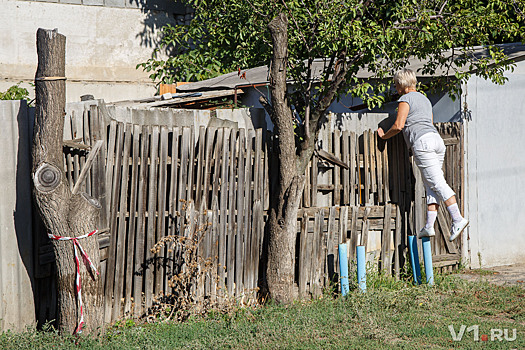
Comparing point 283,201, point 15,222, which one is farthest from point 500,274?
point 15,222

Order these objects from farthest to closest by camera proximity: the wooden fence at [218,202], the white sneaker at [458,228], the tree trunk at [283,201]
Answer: the white sneaker at [458,228] < the tree trunk at [283,201] < the wooden fence at [218,202]

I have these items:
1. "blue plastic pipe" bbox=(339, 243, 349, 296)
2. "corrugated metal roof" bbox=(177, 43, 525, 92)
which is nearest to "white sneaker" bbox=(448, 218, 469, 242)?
"blue plastic pipe" bbox=(339, 243, 349, 296)

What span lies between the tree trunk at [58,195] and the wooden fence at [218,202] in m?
0.39

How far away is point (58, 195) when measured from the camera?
486cm

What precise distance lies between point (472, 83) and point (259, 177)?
11.7 feet

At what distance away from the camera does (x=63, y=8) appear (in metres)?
12.1

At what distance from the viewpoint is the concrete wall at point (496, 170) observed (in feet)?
26.6

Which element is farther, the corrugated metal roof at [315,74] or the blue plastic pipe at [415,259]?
the corrugated metal roof at [315,74]

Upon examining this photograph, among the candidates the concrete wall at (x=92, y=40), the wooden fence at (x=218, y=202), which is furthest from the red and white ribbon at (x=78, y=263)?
the concrete wall at (x=92, y=40)

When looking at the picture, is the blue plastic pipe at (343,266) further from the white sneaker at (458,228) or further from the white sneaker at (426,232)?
the white sneaker at (458,228)

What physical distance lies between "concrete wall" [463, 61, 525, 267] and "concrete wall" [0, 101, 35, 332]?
5602 mm

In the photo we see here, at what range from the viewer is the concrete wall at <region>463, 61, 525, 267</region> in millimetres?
8094

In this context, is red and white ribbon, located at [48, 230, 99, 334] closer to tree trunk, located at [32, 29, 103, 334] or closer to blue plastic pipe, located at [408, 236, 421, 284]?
tree trunk, located at [32, 29, 103, 334]

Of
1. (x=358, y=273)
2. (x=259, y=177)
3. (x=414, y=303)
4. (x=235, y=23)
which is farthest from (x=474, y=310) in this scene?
(x=235, y=23)
